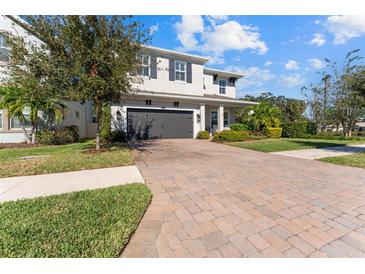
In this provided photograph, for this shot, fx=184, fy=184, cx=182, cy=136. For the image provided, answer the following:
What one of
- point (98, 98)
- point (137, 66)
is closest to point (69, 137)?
point (98, 98)

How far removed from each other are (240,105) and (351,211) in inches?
606

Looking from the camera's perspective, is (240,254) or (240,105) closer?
(240,254)

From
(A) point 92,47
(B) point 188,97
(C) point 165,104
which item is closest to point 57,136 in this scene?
(A) point 92,47

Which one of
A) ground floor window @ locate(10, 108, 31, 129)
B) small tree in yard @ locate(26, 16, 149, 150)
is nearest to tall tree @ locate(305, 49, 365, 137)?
small tree in yard @ locate(26, 16, 149, 150)

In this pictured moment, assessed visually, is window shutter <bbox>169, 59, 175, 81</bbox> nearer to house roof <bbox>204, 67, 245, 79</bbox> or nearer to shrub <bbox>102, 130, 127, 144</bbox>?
house roof <bbox>204, 67, 245, 79</bbox>

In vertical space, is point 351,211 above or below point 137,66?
below

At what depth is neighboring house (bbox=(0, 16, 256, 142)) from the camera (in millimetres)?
13164

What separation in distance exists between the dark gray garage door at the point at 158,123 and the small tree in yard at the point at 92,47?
6.25 meters

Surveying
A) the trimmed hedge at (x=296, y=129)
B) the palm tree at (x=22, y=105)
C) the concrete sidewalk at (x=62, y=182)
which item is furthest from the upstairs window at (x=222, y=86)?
the concrete sidewalk at (x=62, y=182)

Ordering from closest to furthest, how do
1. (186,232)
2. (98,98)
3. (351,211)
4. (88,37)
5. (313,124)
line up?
(186,232)
(351,211)
(88,37)
(98,98)
(313,124)

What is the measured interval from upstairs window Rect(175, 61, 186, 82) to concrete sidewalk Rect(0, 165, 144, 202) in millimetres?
12115

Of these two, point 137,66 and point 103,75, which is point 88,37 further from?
point 137,66

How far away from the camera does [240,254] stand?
81.4 inches

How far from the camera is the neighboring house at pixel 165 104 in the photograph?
518 inches
